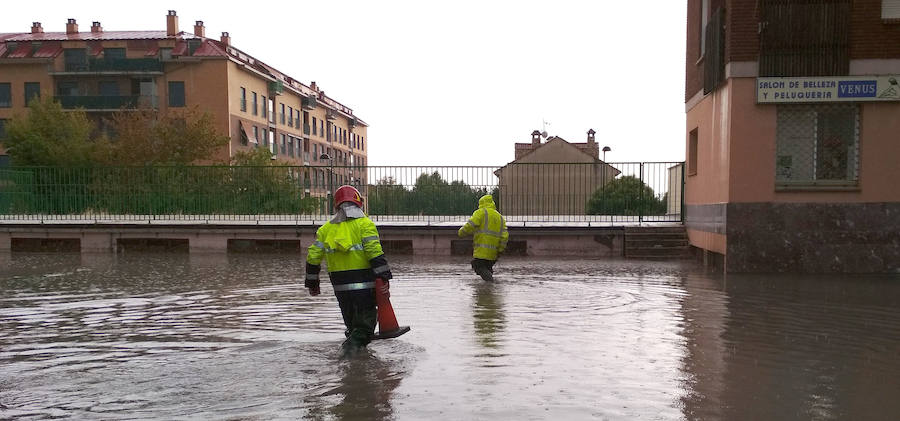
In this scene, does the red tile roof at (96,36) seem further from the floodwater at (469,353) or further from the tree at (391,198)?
the floodwater at (469,353)

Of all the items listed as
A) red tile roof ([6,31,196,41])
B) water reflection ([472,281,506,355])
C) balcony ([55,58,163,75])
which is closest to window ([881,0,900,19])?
water reflection ([472,281,506,355])

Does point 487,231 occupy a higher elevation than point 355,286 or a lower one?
higher

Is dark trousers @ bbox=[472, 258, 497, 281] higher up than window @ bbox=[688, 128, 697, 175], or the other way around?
window @ bbox=[688, 128, 697, 175]

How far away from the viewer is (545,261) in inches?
621

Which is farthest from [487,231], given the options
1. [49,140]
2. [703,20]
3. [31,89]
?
[31,89]

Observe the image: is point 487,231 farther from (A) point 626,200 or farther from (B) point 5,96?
(B) point 5,96

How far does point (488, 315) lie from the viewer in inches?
316

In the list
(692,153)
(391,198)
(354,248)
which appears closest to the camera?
(354,248)

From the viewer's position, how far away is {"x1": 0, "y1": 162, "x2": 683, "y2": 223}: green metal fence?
18969 millimetres

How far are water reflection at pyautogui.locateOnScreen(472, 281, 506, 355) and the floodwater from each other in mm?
30

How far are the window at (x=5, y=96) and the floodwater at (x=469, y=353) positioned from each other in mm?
49068

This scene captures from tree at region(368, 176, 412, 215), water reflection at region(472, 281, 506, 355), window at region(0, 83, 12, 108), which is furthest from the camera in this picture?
window at region(0, 83, 12, 108)

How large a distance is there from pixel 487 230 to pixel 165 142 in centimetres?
2473

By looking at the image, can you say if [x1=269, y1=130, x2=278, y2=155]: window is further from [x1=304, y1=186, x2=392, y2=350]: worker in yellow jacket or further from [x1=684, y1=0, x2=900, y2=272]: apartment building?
[x1=304, y1=186, x2=392, y2=350]: worker in yellow jacket
